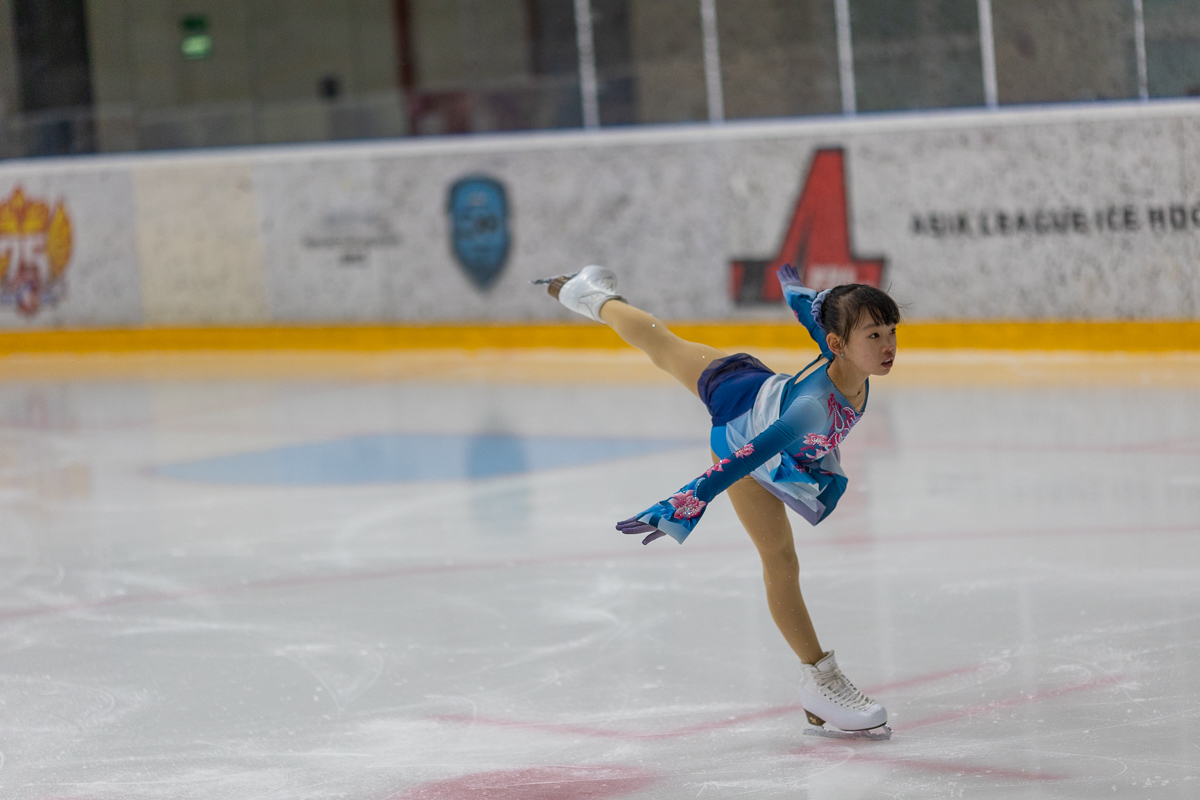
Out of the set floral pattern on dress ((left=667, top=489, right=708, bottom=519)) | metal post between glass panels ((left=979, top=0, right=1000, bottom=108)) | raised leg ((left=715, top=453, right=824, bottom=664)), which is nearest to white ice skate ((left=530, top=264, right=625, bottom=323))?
raised leg ((left=715, top=453, right=824, bottom=664))

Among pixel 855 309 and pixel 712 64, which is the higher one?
pixel 712 64

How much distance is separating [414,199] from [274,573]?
23.9 ft

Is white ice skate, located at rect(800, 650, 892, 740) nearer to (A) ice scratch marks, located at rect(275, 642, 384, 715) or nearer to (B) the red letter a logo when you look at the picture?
(A) ice scratch marks, located at rect(275, 642, 384, 715)

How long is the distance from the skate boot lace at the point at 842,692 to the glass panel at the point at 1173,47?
7.33m

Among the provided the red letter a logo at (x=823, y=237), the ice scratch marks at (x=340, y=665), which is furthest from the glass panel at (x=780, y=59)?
the ice scratch marks at (x=340, y=665)

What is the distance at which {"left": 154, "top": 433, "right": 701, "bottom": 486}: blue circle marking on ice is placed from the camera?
7.50 meters

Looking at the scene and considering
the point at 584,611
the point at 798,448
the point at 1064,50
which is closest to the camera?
the point at 798,448

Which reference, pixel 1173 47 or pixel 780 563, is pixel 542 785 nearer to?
pixel 780 563

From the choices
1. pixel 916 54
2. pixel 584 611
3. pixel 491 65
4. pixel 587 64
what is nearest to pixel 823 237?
pixel 916 54

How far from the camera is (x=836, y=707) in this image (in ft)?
11.8

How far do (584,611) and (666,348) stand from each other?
45.9 inches

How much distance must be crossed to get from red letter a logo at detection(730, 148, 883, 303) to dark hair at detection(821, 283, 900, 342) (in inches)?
294

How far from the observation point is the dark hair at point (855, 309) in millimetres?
3412

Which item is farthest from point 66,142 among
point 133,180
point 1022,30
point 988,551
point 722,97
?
point 988,551
